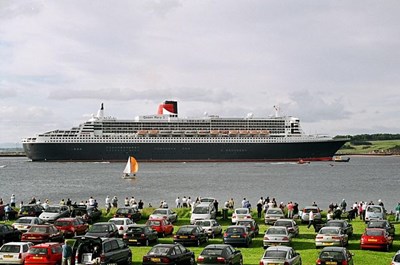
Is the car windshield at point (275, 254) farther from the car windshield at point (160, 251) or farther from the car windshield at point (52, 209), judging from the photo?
the car windshield at point (52, 209)

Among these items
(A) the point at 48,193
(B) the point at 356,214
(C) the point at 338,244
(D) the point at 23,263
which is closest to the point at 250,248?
(C) the point at 338,244

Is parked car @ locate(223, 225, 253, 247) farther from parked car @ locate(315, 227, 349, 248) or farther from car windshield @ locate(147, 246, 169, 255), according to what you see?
car windshield @ locate(147, 246, 169, 255)

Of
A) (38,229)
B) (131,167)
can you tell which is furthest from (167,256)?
(131,167)

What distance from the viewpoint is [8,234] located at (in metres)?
24.0

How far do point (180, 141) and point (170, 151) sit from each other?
12.1ft

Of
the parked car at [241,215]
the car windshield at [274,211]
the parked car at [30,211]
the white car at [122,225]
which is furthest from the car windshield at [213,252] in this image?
the parked car at [30,211]

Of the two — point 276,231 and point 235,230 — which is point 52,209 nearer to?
point 235,230

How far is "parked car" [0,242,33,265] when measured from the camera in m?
19.2

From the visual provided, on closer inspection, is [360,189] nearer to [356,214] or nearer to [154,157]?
[356,214]

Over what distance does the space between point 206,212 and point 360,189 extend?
160 feet

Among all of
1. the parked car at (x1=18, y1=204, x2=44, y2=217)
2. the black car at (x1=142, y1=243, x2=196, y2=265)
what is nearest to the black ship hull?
the parked car at (x1=18, y1=204, x2=44, y2=217)

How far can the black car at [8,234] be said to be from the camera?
23719 mm

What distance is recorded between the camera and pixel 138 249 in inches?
915

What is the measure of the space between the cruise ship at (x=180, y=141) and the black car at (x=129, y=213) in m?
112
